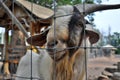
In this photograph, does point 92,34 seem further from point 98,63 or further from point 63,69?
point 98,63

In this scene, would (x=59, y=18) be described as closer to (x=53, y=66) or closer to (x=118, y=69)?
(x=53, y=66)

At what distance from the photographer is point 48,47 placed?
143cm

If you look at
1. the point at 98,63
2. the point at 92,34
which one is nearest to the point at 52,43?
→ the point at 92,34

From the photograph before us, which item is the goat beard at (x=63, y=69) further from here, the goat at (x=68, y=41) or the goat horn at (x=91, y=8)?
the goat horn at (x=91, y=8)

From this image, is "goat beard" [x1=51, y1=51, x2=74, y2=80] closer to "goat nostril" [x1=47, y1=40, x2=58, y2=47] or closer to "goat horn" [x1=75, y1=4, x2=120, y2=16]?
"goat nostril" [x1=47, y1=40, x2=58, y2=47]

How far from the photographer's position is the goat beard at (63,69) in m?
1.49

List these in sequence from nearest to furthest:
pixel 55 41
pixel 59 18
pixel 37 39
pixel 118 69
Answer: pixel 55 41, pixel 59 18, pixel 37 39, pixel 118 69

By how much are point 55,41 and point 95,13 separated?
→ 316 millimetres

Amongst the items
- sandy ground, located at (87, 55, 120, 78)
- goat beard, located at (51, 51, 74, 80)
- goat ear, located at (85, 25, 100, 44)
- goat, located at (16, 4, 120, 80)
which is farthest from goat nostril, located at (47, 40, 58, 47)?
sandy ground, located at (87, 55, 120, 78)

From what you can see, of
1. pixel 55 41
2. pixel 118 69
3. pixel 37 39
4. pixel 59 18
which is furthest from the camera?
pixel 118 69

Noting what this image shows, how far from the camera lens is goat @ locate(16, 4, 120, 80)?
142 centimetres

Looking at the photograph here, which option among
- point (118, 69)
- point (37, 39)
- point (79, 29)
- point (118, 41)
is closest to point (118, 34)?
point (118, 41)

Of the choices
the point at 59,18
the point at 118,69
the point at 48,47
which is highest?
the point at 59,18

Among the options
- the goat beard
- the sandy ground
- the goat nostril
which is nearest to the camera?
the goat nostril
